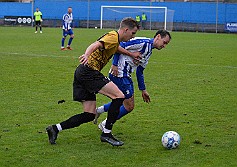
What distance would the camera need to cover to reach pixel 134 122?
891 cm

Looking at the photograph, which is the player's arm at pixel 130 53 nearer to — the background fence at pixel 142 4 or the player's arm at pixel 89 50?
the player's arm at pixel 89 50

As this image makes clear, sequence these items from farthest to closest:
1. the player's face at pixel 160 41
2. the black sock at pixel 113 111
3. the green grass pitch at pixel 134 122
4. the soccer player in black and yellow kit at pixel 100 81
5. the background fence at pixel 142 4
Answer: the background fence at pixel 142 4
the player's face at pixel 160 41
the black sock at pixel 113 111
the soccer player in black and yellow kit at pixel 100 81
the green grass pitch at pixel 134 122

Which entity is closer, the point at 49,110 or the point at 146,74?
the point at 49,110

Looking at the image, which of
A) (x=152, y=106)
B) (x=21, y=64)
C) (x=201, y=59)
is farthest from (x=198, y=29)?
(x=152, y=106)

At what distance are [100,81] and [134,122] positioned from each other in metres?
2.04

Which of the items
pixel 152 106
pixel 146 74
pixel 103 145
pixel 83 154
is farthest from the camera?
pixel 146 74

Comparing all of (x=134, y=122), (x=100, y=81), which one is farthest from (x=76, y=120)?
(x=134, y=122)

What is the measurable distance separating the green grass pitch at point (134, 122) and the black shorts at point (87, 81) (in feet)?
2.41

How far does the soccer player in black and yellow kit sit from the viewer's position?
698 centimetres

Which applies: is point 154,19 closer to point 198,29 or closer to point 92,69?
point 198,29

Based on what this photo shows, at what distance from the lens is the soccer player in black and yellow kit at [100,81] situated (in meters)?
6.98

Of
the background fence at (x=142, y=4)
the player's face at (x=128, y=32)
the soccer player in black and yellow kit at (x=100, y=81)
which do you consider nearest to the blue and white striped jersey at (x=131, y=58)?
the soccer player in black and yellow kit at (x=100, y=81)

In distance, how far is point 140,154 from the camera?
22.3 feet

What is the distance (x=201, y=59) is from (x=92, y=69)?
1469 cm
